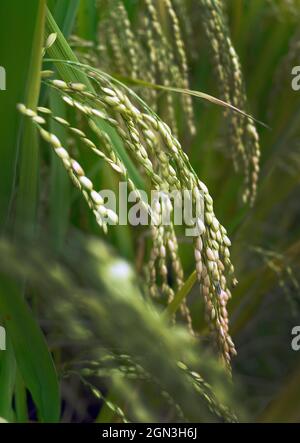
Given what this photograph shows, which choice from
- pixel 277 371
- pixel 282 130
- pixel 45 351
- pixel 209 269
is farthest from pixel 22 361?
pixel 277 371

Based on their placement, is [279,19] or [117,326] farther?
[279,19]

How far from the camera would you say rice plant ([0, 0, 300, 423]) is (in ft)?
1.49

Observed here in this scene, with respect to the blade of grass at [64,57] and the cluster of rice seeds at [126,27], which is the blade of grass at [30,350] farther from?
the cluster of rice seeds at [126,27]

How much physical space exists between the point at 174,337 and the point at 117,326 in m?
0.03

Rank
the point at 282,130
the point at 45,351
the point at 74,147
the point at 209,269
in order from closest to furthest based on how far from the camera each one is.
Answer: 1. the point at 209,269
2. the point at 45,351
3. the point at 74,147
4. the point at 282,130

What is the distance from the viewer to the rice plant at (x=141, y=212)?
17.8 inches

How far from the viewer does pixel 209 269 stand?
2.12 feet
